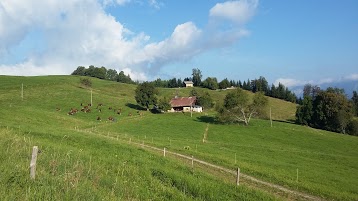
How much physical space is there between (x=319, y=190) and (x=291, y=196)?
3959 millimetres

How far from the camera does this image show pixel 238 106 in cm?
9512

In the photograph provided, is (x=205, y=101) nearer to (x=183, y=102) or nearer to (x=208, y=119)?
(x=183, y=102)

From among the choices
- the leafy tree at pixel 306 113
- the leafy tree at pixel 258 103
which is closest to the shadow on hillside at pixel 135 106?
the leafy tree at pixel 258 103

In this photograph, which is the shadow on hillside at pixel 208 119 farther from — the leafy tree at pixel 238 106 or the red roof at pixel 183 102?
the red roof at pixel 183 102

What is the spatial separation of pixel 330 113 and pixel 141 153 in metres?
95.6

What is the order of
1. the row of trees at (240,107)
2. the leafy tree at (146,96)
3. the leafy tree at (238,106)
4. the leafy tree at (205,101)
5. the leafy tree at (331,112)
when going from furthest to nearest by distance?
1. the leafy tree at (205,101)
2. the leafy tree at (146,96)
3. the leafy tree at (331,112)
4. the row of trees at (240,107)
5. the leafy tree at (238,106)

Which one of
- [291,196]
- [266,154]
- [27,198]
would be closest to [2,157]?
[27,198]

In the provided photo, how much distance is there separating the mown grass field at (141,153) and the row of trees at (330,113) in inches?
890

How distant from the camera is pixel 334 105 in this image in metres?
109

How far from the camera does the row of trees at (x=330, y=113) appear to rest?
351ft

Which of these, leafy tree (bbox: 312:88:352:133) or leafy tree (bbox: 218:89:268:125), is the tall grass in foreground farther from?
leafy tree (bbox: 312:88:352:133)

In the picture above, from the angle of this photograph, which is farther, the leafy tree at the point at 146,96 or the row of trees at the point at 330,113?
the leafy tree at the point at 146,96

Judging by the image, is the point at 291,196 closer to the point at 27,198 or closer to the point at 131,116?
the point at 27,198

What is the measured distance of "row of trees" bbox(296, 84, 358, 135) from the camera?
107 metres
